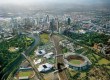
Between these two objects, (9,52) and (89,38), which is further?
(89,38)

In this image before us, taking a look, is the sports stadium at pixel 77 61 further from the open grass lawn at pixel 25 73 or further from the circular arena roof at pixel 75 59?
the open grass lawn at pixel 25 73

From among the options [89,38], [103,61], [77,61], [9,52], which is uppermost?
[9,52]

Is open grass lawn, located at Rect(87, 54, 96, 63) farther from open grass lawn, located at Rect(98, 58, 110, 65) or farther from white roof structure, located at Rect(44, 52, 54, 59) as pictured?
white roof structure, located at Rect(44, 52, 54, 59)

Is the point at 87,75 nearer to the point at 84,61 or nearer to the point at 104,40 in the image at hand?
the point at 84,61

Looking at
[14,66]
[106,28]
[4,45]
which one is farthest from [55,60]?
[106,28]

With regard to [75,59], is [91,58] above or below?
above

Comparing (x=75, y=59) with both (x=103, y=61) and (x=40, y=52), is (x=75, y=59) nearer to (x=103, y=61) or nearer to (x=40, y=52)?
(x=103, y=61)

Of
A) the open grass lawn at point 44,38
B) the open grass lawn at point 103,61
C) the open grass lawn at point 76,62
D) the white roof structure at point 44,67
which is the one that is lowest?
the open grass lawn at point 44,38

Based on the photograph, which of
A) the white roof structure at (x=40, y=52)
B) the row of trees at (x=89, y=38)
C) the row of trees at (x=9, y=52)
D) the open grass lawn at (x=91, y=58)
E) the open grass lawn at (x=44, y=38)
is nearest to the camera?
the row of trees at (x=9, y=52)

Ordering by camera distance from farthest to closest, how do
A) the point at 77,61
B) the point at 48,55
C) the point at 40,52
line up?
the point at 40,52 < the point at 48,55 < the point at 77,61

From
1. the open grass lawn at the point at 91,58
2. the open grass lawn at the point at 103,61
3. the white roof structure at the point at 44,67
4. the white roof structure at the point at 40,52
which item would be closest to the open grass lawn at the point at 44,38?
the white roof structure at the point at 40,52

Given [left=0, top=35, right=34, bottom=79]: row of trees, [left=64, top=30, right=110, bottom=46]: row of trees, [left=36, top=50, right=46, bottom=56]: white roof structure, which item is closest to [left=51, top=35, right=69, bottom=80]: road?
[left=36, top=50, right=46, bottom=56]: white roof structure

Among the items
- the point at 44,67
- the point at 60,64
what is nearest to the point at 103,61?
the point at 60,64
